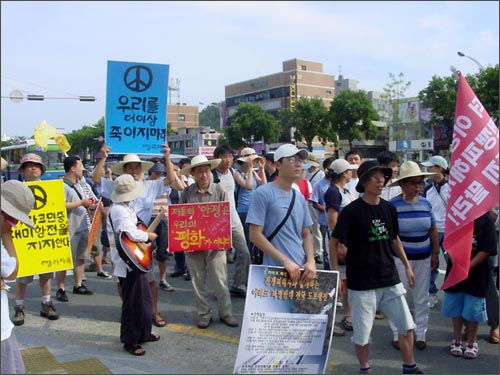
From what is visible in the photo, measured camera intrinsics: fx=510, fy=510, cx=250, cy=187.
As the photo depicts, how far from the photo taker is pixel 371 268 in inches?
160

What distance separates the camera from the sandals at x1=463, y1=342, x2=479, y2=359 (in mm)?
4734

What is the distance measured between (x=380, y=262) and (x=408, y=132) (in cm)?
6490

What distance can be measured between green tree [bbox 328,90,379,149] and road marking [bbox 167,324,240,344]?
47.0 metres

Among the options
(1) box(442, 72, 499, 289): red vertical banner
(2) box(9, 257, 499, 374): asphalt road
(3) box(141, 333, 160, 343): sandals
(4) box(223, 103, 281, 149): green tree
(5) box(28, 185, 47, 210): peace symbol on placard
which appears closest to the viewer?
(1) box(442, 72, 499, 289): red vertical banner

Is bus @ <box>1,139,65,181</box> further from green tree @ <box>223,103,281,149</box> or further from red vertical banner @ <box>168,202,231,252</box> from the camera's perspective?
green tree @ <box>223,103,281,149</box>

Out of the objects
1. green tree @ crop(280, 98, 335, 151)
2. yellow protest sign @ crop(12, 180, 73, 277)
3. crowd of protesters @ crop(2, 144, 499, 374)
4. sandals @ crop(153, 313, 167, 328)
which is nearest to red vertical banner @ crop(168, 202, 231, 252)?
crowd of protesters @ crop(2, 144, 499, 374)

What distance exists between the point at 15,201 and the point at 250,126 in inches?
2215

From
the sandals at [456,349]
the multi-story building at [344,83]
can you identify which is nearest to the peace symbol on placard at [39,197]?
the sandals at [456,349]

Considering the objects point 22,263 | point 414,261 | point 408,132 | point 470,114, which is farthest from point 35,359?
point 408,132

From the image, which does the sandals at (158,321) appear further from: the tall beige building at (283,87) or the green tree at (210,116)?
the green tree at (210,116)

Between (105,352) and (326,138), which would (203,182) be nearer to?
(105,352)

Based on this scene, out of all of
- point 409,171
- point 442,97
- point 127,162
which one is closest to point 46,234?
point 127,162

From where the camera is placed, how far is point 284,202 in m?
4.17

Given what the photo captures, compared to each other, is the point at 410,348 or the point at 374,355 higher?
the point at 410,348
